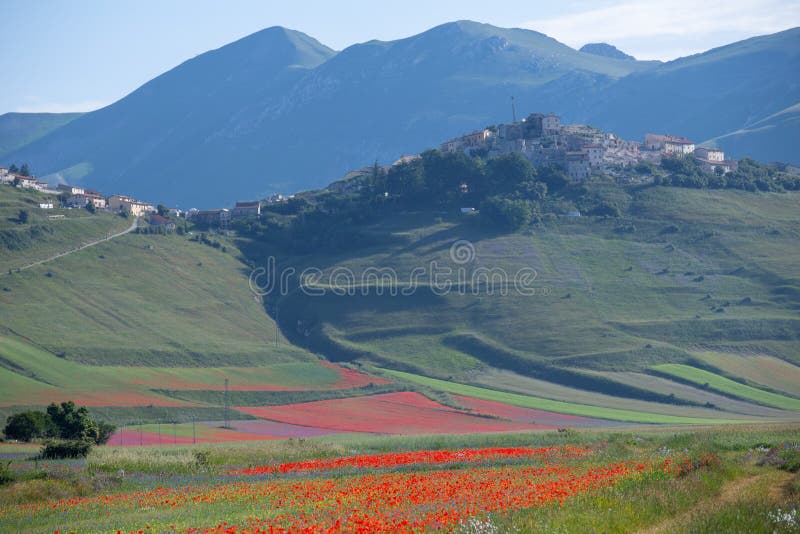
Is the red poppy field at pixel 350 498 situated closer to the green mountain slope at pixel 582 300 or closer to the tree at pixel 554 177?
the green mountain slope at pixel 582 300

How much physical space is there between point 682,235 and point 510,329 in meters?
45.1

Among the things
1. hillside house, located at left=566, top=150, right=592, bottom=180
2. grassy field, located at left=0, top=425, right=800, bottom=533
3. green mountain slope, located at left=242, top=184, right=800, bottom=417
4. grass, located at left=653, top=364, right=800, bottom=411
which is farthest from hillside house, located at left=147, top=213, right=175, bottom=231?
grassy field, located at left=0, top=425, right=800, bottom=533

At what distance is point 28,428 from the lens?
61625 mm

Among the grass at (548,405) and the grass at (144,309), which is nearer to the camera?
the grass at (548,405)

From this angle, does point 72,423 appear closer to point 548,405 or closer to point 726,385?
point 548,405

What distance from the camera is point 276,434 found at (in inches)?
3100

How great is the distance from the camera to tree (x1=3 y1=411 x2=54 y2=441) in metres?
61.4

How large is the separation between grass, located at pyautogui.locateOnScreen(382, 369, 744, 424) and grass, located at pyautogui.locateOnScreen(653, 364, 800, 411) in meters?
11.6

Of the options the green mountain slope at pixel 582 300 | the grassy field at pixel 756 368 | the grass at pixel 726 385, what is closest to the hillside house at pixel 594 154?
the green mountain slope at pixel 582 300

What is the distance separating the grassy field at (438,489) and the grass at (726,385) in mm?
57859

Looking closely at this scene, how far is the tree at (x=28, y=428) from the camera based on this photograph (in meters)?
61.4

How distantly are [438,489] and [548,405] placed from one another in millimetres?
73566

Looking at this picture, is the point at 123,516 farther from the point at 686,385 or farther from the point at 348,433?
the point at 686,385

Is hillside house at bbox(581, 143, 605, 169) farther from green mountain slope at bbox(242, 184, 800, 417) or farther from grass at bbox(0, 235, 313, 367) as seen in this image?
grass at bbox(0, 235, 313, 367)
